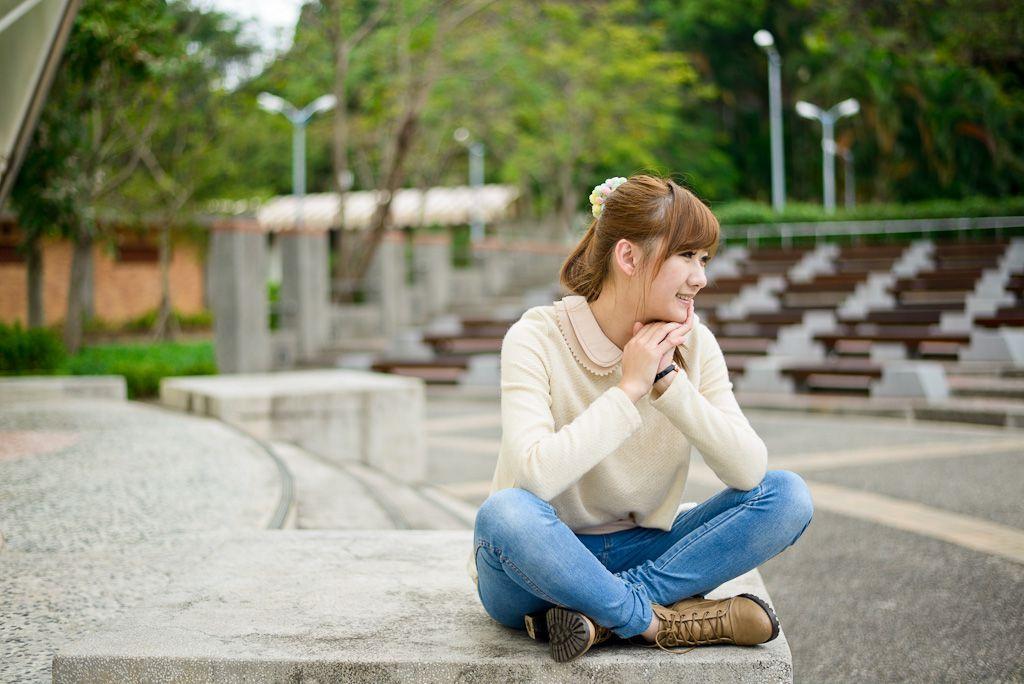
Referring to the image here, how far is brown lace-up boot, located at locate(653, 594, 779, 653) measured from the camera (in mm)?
2742

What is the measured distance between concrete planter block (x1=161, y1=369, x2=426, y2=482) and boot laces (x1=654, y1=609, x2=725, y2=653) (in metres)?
6.07

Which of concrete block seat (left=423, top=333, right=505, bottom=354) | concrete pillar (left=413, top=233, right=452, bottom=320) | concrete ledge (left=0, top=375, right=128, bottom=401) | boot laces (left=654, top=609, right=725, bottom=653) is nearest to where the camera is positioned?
boot laces (left=654, top=609, right=725, bottom=653)

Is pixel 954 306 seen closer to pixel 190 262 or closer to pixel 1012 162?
pixel 1012 162

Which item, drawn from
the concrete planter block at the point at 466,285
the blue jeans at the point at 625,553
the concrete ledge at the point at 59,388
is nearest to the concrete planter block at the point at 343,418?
the concrete ledge at the point at 59,388

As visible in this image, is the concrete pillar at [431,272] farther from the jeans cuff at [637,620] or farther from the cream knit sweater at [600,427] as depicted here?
the jeans cuff at [637,620]

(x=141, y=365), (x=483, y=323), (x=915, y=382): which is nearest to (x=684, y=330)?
(x=915, y=382)

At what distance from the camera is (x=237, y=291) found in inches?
661

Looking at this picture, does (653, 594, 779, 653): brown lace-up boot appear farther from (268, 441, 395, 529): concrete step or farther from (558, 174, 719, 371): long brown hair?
(268, 441, 395, 529): concrete step

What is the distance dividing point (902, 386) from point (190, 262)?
86.1 feet

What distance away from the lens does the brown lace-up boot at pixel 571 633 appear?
266 centimetres

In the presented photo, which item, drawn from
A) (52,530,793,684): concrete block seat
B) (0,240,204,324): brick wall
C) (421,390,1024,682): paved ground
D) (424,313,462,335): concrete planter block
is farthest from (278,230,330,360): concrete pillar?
(52,530,793,684): concrete block seat

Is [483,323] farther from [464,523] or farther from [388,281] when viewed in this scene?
[464,523]

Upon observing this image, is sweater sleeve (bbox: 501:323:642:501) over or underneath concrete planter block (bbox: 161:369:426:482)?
over

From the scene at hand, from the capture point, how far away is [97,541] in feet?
15.8
